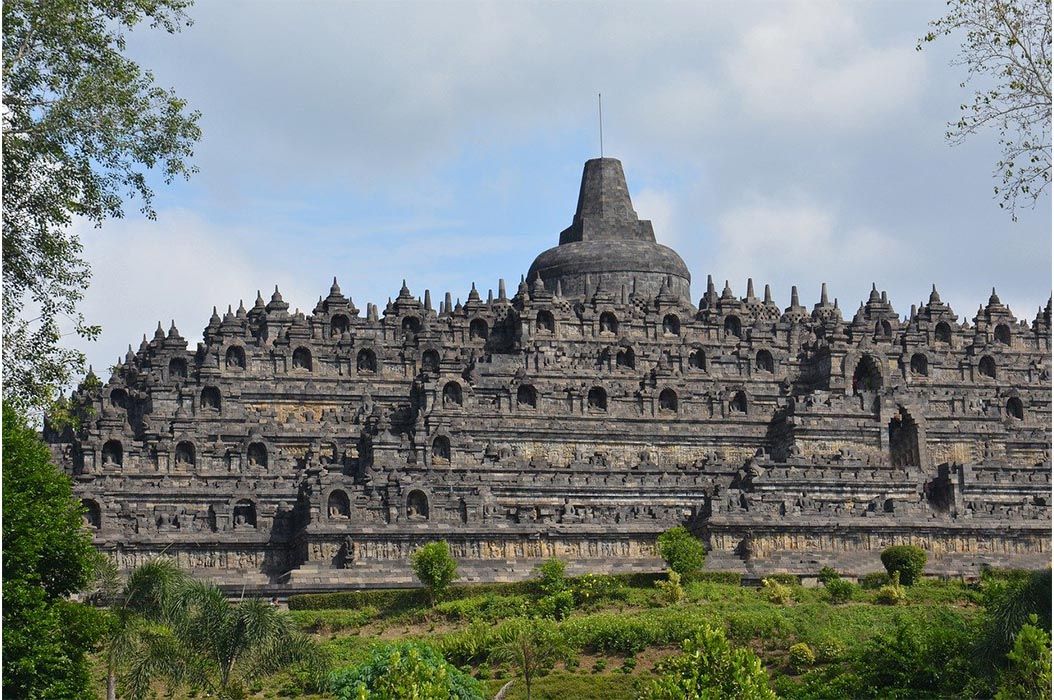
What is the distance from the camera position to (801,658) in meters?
71.0

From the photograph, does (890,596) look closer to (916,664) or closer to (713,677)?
(916,664)

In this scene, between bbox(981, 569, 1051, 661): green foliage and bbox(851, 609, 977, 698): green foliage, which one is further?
Answer: bbox(851, 609, 977, 698): green foliage

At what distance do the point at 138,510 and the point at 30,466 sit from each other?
3432 centimetres

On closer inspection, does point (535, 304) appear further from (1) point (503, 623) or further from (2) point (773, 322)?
(1) point (503, 623)

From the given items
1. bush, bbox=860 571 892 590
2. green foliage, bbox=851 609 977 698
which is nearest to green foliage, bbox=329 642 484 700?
green foliage, bbox=851 609 977 698

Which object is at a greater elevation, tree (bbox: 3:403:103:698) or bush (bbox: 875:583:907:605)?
tree (bbox: 3:403:103:698)

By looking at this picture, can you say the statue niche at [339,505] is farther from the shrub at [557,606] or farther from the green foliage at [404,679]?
the green foliage at [404,679]

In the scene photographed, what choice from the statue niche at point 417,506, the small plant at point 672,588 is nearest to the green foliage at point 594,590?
the small plant at point 672,588

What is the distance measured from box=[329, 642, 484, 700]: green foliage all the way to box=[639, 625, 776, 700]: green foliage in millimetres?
6013

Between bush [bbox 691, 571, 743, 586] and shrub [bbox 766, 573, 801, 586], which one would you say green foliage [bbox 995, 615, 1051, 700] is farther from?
shrub [bbox 766, 573, 801, 586]

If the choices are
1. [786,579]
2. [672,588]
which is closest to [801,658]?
[672,588]

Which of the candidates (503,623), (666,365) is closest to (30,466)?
(503,623)

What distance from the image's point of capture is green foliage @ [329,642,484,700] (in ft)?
168

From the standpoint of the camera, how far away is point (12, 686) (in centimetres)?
5291
